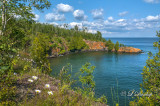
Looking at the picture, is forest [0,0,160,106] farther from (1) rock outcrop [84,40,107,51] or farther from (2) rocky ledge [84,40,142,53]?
(1) rock outcrop [84,40,107,51]

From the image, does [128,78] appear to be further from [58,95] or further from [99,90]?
[58,95]

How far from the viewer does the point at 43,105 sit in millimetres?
3828

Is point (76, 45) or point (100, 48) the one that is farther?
point (100, 48)

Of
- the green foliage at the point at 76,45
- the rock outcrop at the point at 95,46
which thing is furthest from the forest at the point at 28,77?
the rock outcrop at the point at 95,46

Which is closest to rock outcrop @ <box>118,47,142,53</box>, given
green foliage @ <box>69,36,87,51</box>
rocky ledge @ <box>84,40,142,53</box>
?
rocky ledge @ <box>84,40,142,53</box>

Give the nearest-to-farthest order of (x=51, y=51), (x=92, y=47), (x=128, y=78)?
(x=128, y=78), (x=51, y=51), (x=92, y=47)

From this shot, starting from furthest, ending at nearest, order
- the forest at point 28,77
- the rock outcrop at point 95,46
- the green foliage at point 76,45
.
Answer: the rock outcrop at point 95,46 < the green foliage at point 76,45 < the forest at point 28,77

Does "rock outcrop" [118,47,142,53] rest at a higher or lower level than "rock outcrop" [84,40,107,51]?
lower

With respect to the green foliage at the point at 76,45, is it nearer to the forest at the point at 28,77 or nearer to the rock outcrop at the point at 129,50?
the rock outcrop at the point at 129,50

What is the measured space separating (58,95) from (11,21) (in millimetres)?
7561

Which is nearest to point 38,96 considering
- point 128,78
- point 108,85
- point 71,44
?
point 108,85

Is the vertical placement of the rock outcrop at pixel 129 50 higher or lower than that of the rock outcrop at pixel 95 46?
lower

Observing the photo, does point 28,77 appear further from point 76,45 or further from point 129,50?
point 129,50

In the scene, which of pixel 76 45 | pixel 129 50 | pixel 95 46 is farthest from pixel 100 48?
pixel 76 45
